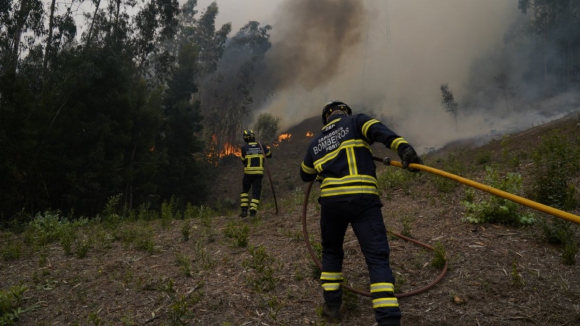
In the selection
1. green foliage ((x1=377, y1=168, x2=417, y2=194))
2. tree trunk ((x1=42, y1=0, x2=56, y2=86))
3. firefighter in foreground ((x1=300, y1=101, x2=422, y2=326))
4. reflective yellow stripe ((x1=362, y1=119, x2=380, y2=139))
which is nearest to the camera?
firefighter in foreground ((x1=300, y1=101, x2=422, y2=326))

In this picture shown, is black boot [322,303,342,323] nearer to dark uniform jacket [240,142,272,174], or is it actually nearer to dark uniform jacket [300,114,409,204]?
dark uniform jacket [300,114,409,204]

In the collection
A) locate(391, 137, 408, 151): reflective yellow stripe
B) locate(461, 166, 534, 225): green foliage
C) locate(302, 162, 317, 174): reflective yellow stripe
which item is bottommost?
locate(461, 166, 534, 225): green foliage

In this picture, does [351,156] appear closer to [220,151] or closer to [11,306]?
[11,306]

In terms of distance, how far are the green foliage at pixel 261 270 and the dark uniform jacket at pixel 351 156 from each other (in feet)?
4.64

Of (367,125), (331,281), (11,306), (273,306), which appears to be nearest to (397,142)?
(367,125)

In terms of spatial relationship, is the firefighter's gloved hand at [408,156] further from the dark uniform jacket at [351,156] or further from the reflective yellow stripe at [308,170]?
the reflective yellow stripe at [308,170]

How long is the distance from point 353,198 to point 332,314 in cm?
125

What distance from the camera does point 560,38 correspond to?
4953 centimetres

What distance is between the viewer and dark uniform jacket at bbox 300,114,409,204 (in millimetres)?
3549

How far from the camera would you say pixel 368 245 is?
339 centimetres

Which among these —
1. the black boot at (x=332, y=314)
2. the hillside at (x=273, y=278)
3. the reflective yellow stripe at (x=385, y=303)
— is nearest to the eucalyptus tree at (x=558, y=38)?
the hillside at (x=273, y=278)

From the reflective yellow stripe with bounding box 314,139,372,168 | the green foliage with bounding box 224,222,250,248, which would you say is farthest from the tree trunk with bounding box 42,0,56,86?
the reflective yellow stripe with bounding box 314,139,372,168

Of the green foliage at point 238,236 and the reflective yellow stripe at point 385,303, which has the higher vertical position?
the green foliage at point 238,236

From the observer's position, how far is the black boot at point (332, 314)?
12.1 feet
